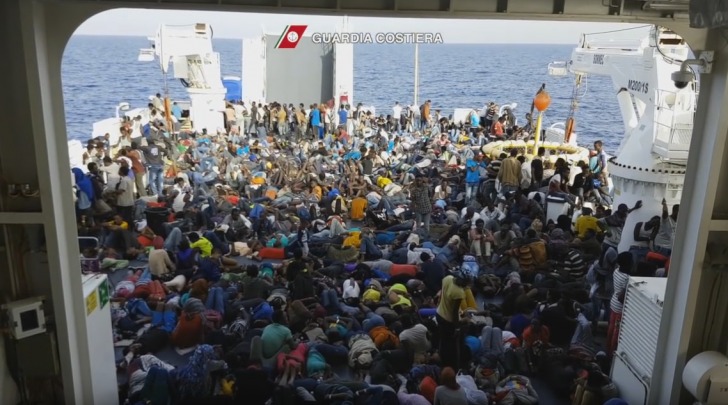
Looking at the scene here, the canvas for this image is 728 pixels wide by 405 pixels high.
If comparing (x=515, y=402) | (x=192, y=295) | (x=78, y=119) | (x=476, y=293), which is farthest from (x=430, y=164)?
(x=78, y=119)

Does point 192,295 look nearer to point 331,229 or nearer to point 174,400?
point 174,400

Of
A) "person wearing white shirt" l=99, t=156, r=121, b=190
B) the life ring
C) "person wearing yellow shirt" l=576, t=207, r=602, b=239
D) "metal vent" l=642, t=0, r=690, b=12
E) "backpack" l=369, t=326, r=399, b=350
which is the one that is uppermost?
"metal vent" l=642, t=0, r=690, b=12

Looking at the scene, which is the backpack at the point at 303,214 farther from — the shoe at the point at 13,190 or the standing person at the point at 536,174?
the shoe at the point at 13,190

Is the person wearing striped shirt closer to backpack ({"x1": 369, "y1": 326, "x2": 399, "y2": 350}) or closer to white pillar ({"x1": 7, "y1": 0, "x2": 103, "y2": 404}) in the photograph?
backpack ({"x1": 369, "y1": 326, "x2": 399, "y2": 350})

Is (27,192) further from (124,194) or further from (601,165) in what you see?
(601,165)

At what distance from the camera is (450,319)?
7.16 m

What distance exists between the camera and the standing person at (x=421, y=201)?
1190 cm

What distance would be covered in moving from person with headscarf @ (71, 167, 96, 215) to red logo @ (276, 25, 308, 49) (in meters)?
15.0

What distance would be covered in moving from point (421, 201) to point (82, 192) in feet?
20.0

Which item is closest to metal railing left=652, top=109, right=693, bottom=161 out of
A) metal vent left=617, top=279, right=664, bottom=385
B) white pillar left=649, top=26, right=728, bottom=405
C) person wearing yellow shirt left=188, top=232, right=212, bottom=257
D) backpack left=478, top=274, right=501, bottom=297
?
backpack left=478, top=274, right=501, bottom=297

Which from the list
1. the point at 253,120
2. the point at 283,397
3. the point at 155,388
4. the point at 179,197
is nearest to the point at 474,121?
the point at 253,120

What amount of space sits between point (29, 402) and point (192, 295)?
119 inches

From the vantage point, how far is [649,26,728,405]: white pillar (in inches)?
213

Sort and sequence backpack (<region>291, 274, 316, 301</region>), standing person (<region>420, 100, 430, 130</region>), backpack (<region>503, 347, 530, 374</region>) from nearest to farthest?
backpack (<region>503, 347, 530, 374</region>) < backpack (<region>291, 274, 316, 301</region>) < standing person (<region>420, 100, 430, 130</region>)
